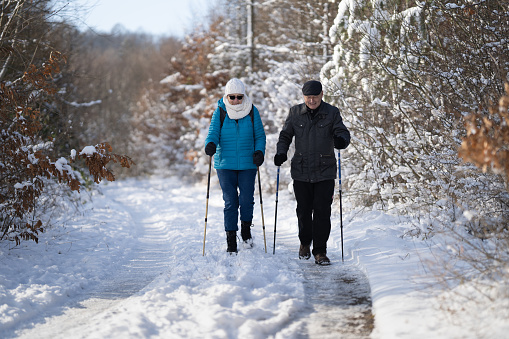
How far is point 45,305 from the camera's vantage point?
5.14 metres

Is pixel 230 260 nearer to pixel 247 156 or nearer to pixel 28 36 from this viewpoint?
pixel 247 156

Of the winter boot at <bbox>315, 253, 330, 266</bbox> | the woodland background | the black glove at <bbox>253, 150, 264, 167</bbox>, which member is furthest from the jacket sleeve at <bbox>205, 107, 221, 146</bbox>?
the winter boot at <bbox>315, 253, 330, 266</bbox>

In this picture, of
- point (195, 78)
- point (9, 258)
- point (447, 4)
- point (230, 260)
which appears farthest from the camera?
point (195, 78)

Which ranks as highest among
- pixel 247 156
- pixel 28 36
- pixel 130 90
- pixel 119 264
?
pixel 130 90

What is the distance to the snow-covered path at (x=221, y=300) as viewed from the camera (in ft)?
13.0

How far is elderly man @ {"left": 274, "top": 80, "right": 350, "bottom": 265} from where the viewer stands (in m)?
6.30

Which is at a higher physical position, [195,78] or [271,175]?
[195,78]

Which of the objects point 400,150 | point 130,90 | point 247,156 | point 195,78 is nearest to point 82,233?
point 247,156

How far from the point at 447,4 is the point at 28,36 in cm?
887

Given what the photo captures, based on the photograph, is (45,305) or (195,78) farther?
(195,78)

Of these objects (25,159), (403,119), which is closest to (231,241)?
(25,159)

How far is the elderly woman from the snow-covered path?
0.62m

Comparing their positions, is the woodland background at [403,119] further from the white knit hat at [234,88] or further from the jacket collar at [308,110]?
the white knit hat at [234,88]

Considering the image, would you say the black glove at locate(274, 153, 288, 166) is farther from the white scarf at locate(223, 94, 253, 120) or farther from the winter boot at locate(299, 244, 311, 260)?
the winter boot at locate(299, 244, 311, 260)
